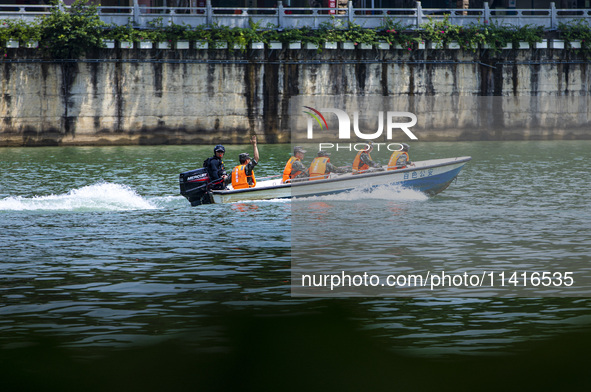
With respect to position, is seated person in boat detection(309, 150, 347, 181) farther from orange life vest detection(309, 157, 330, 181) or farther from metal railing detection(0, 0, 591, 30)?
metal railing detection(0, 0, 591, 30)

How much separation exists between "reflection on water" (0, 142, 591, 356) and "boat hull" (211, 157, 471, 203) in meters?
0.30

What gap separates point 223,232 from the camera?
17219mm

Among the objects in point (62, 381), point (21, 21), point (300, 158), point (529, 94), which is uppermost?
point (21, 21)

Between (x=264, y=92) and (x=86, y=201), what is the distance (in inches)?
799

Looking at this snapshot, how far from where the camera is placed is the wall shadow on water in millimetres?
8305

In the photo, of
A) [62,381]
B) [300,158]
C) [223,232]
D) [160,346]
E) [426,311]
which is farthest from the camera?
[300,158]

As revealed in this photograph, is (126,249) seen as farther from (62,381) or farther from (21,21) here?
(21,21)

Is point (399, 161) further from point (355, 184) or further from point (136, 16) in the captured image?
point (136, 16)

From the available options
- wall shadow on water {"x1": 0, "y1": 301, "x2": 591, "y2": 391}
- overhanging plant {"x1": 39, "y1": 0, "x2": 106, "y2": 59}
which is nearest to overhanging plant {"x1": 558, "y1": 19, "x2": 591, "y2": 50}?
overhanging plant {"x1": 39, "y1": 0, "x2": 106, "y2": 59}

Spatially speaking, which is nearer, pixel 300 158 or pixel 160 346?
pixel 160 346

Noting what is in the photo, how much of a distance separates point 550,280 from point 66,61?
31.0m

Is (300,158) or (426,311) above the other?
(300,158)

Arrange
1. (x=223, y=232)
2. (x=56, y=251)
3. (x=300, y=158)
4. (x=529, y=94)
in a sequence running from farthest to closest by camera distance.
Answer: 1. (x=529, y=94)
2. (x=300, y=158)
3. (x=223, y=232)
4. (x=56, y=251)

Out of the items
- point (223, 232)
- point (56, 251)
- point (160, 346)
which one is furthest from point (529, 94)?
point (160, 346)
